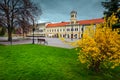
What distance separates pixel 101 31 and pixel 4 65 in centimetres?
671

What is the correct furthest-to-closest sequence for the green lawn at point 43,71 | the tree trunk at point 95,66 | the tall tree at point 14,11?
the tall tree at point 14,11
the tree trunk at point 95,66
the green lawn at point 43,71

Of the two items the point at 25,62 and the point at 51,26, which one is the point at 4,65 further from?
the point at 51,26

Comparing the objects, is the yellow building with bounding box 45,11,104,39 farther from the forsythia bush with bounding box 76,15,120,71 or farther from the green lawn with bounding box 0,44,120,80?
the forsythia bush with bounding box 76,15,120,71

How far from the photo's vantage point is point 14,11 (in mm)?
41688

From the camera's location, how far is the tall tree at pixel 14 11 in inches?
1572

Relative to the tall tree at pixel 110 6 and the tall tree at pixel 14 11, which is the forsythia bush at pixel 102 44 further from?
the tall tree at pixel 14 11

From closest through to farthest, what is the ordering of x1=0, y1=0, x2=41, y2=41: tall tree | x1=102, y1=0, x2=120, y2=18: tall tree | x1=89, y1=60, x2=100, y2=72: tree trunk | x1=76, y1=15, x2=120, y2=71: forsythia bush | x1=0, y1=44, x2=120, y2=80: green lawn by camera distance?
x1=0, y1=44, x2=120, y2=80: green lawn < x1=76, y1=15, x2=120, y2=71: forsythia bush < x1=89, y1=60, x2=100, y2=72: tree trunk < x1=102, y1=0, x2=120, y2=18: tall tree < x1=0, y1=0, x2=41, y2=41: tall tree

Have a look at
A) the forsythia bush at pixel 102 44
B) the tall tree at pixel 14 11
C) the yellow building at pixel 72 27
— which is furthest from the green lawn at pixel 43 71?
the yellow building at pixel 72 27

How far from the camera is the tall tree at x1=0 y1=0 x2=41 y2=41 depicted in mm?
39938

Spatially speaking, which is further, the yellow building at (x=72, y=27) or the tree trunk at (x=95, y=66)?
the yellow building at (x=72, y=27)

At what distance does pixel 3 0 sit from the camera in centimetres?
4162

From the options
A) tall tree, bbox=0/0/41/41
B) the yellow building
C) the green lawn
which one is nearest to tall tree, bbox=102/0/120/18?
the green lawn

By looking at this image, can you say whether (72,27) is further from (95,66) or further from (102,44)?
(102,44)

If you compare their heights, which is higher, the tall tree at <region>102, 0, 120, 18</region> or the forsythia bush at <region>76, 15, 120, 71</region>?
the tall tree at <region>102, 0, 120, 18</region>
